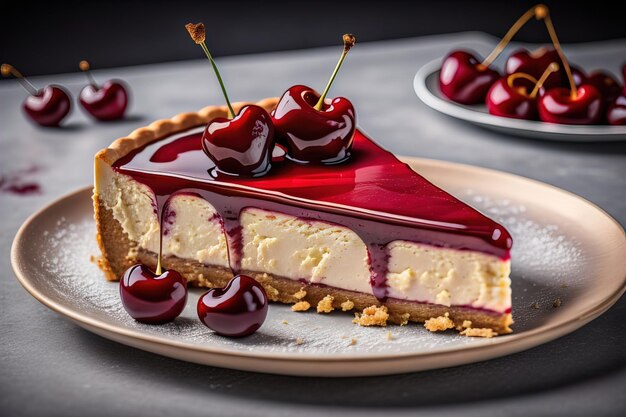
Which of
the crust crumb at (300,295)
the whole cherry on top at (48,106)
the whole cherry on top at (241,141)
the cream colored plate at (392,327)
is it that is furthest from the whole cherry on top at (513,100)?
the whole cherry on top at (48,106)

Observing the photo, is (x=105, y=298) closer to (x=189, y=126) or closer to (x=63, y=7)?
(x=189, y=126)

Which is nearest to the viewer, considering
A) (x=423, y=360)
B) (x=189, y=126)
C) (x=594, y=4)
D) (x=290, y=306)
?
(x=423, y=360)

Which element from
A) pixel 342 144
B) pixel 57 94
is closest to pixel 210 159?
pixel 342 144

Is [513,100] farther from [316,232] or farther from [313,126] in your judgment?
[316,232]

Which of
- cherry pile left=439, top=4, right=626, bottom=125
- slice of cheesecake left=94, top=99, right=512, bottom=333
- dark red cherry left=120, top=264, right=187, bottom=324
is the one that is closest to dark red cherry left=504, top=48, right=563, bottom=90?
cherry pile left=439, top=4, right=626, bottom=125

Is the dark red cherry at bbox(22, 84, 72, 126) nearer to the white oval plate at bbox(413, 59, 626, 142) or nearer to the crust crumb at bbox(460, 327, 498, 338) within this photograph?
the white oval plate at bbox(413, 59, 626, 142)

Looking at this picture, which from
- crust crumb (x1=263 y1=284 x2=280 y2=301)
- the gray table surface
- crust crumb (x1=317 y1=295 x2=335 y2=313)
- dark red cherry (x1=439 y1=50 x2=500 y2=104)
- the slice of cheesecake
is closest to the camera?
the gray table surface
